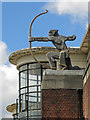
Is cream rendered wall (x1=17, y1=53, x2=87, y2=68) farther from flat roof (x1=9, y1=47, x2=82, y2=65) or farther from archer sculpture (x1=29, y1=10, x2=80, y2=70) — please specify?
archer sculpture (x1=29, y1=10, x2=80, y2=70)

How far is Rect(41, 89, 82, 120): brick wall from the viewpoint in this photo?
2238 cm

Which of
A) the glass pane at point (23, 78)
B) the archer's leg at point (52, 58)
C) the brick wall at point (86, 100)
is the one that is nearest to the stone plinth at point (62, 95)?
the brick wall at point (86, 100)

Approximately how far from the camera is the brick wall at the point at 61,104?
22375 millimetres

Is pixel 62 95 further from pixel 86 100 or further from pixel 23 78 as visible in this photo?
pixel 23 78

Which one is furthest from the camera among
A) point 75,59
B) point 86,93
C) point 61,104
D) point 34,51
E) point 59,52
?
point 75,59

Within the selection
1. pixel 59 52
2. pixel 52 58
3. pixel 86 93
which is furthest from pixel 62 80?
pixel 86 93

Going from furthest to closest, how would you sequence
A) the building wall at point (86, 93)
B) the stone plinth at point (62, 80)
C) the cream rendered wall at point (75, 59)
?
the cream rendered wall at point (75, 59)
the stone plinth at point (62, 80)
the building wall at point (86, 93)

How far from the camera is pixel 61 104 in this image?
888 inches

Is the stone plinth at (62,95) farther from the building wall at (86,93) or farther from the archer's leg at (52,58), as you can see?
the archer's leg at (52,58)

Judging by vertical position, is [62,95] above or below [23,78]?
below

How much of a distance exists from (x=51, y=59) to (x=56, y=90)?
227cm

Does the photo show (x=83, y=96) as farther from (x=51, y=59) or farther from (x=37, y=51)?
(x=37, y=51)

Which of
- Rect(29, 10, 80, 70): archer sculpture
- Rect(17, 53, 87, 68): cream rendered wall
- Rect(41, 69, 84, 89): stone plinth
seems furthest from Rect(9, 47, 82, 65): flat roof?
Rect(41, 69, 84, 89): stone plinth

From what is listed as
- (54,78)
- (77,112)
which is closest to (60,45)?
(54,78)
